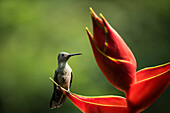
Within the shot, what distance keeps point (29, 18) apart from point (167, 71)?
2337mm

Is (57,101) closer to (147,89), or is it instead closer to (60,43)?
(147,89)

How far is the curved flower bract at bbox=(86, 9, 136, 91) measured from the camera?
68cm

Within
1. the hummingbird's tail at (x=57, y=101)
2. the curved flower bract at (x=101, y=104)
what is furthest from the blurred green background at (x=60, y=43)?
the curved flower bract at (x=101, y=104)

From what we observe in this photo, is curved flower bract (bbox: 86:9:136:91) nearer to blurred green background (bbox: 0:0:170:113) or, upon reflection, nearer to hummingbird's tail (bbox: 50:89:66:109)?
→ hummingbird's tail (bbox: 50:89:66:109)

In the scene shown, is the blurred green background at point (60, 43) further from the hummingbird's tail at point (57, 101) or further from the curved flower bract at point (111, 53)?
the curved flower bract at point (111, 53)

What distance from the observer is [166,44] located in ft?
9.08

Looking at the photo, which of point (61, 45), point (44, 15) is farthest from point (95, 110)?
point (44, 15)

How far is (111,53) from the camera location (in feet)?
2.27

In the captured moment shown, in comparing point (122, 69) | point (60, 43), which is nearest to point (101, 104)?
point (122, 69)

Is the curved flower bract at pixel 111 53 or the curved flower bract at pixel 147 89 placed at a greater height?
the curved flower bract at pixel 111 53

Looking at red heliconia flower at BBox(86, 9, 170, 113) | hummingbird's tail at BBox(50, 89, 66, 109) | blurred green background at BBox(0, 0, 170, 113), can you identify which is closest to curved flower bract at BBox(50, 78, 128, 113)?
Result: red heliconia flower at BBox(86, 9, 170, 113)

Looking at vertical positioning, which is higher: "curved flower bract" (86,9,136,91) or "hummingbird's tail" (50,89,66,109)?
"curved flower bract" (86,9,136,91)

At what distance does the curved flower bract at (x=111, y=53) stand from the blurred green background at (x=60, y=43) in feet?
5.24

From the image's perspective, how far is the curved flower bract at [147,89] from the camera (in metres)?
0.68
